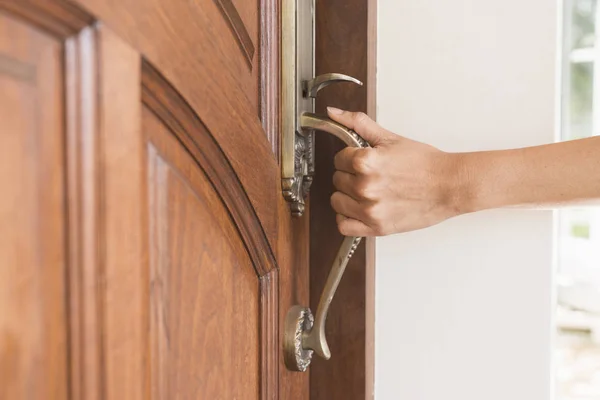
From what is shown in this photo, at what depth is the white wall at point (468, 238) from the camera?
715 millimetres

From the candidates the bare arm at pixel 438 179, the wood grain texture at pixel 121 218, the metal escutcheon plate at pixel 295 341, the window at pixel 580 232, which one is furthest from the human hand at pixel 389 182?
the window at pixel 580 232

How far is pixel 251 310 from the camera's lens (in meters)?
0.56

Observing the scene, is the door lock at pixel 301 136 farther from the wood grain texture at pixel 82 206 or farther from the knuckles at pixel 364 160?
the wood grain texture at pixel 82 206

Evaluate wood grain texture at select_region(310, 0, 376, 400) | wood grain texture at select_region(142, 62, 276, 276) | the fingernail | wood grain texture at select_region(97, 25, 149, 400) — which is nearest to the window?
wood grain texture at select_region(310, 0, 376, 400)

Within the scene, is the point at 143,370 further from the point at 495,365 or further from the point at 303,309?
the point at 495,365

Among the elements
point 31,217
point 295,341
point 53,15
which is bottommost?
point 295,341

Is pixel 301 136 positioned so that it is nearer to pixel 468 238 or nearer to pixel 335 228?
pixel 335 228

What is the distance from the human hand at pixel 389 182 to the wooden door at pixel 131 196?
0.38 feet

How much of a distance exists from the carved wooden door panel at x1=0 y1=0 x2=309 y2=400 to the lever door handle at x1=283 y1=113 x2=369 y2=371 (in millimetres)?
72

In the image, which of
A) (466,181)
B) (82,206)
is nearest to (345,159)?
(466,181)

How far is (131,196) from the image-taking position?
14.2 inches

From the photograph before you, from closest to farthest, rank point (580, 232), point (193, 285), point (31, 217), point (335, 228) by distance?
point (31, 217)
point (193, 285)
point (335, 228)
point (580, 232)

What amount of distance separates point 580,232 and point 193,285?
2410mm

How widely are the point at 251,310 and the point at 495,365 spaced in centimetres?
35
